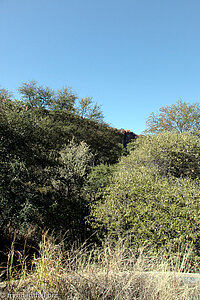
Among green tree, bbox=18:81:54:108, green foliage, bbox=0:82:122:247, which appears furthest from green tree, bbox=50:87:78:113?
green foliage, bbox=0:82:122:247

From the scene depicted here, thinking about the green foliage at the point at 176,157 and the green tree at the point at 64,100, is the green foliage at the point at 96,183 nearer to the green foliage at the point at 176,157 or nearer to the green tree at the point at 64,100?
the green foliage at the point at 176,157

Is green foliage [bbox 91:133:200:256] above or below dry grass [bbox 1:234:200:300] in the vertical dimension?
above

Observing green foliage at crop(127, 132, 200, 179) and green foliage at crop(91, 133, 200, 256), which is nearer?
green foliage at crop(91, 133, 200, 256)

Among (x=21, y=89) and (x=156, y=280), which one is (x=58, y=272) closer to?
(x=156, y=280)

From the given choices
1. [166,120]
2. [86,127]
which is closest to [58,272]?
[86,127]

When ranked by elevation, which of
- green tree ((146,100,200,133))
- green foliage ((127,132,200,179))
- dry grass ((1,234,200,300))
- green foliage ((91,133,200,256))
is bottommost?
dry grass ((1,234,200,300))

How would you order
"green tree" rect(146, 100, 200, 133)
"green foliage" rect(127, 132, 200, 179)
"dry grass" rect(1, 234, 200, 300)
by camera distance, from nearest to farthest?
1. "dry grass" rect(1, 234, 200, 300)
2. "green foliage" rect(127, 132, 200, 179)
3. "green tree" rect(146, 100, 200, 133)

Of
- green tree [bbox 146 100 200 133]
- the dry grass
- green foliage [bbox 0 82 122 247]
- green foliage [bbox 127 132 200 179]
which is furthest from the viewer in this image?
green tree [bbox 146 100 200 133]

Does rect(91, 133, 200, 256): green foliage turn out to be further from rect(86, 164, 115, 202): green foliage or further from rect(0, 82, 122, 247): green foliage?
rect(0, 82, 122, 247): green foliage

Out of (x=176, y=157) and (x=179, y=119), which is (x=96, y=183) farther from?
(x=179, y=119)

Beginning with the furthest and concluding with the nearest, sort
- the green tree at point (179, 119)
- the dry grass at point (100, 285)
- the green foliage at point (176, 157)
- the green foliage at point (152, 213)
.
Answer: the green tree at point (179, 119) < the green foliage at point (176, 157) < the green foliage at point (152, 213) < the dry grass at point (100, 285)

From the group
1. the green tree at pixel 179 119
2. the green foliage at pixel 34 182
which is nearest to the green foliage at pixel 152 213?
the green foliage at pixel 34 182

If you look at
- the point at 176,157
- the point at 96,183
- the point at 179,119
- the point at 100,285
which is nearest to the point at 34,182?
the point at 96,183

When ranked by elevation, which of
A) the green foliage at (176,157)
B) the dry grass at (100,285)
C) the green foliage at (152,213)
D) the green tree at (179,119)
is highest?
the green tree at (179,119)
